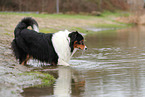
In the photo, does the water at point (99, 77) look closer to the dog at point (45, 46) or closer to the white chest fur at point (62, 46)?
the white chest fur at point (62, 46)

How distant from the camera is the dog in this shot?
9938 millimetres

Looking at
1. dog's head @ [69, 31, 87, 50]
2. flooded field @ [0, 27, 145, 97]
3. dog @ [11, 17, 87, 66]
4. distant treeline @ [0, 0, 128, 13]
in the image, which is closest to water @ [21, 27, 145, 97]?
flooded field @ [0, 27, 145, 97]

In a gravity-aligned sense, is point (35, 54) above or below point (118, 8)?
below

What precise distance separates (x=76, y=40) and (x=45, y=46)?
1.11m

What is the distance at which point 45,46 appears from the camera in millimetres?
10031

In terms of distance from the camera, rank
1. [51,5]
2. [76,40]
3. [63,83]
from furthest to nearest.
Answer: [51,5], [76,40], [63,83]

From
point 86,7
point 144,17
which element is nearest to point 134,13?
point 144,17

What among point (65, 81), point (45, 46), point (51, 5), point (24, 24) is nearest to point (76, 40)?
point (45, 46)

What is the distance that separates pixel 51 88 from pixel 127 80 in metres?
2.08

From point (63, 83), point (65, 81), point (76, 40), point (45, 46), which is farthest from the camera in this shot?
point (45, 46)

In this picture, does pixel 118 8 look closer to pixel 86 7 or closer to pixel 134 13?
pixel 86 7

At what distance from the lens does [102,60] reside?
35.6ft

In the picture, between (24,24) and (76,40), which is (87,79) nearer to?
(76,40)

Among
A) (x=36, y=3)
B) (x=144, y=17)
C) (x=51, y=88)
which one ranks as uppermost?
(x=36, y=3)
